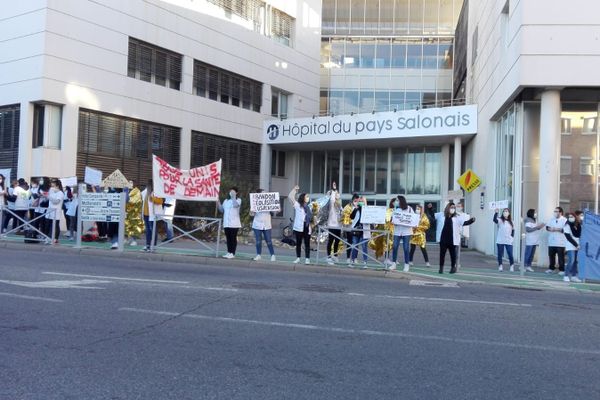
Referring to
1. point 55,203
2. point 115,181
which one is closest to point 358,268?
point 115,181

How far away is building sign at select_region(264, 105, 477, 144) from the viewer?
27.5 m

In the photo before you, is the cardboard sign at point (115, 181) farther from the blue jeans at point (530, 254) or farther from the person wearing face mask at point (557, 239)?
the person wearing face mask at point (557, 239)

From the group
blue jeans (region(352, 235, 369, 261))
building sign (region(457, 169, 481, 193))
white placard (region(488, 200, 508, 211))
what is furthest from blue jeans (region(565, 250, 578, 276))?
building sign (region(457, 169, 481, 193))

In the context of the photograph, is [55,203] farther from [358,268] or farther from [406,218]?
[406,218]

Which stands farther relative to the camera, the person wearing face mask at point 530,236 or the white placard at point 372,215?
the person wearing face mask at point 530,236

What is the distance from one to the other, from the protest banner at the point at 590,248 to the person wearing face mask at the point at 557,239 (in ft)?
5.14

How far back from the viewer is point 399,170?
3431 cm

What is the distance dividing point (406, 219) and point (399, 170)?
67.2ft

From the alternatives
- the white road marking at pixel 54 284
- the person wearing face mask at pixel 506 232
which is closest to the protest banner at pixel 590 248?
the person wearing face mask at pixel 506 232

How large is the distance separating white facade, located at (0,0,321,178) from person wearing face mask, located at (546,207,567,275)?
704 inches

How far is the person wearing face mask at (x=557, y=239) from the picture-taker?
51.8 ft

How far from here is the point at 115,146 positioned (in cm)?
2622

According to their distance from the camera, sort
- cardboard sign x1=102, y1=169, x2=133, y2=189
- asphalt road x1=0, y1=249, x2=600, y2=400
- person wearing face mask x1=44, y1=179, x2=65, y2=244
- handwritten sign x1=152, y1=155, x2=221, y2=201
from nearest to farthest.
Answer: asphalt road x1=0, y1=249, x2=600, y2=400 → handwritten sign x1=152, y1=155, x2=221, y2=201 → person wearing face mask x1=44, y1=179, x2=65, y2=244 → cardboard sign x1=102, y1=169, x2=133, y2=189

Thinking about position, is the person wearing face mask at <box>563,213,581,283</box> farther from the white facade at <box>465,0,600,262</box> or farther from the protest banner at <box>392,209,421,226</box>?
the protest banner at <box>392,209,421,226</box>
